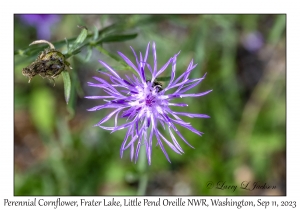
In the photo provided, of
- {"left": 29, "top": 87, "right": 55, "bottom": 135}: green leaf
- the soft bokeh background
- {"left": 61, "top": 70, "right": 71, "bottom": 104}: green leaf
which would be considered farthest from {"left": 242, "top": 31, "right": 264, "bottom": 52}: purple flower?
{"left": 61, "top": 70, "right": 71, "bottom": 104}: green leaf

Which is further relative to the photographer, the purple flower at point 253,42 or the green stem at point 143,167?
the purple flower at point 253,42

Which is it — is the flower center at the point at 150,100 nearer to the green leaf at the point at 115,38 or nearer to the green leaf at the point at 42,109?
the green leaf at the point at 115,38

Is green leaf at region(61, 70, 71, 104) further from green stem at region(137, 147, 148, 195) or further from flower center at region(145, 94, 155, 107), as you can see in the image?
green stem at region(137, 147, 148, 195)

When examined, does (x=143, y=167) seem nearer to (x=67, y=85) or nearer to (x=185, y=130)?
(x=185, y=130)

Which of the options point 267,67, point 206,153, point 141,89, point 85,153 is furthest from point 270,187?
point 141,89

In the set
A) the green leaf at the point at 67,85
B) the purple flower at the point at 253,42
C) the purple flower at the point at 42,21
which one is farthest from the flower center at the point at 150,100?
the purple flower at the point at 253,42

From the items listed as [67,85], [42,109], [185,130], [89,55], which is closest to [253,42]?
[185,130]

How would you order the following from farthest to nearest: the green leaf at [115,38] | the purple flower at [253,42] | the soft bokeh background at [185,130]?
1. the purple flower at [253,42]
2. the soft bokeh background at [185,130]
3. the green leaf at [115,38]
